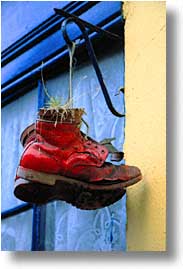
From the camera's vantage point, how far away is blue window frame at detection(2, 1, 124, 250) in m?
1.92

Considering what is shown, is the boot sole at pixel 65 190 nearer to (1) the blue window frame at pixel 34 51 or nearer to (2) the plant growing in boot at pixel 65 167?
(2) the plant growing in boot at pixel 65 167

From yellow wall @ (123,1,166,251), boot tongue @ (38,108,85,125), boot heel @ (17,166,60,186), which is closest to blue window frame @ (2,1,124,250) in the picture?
yellow wall @ (123,1,166,251)

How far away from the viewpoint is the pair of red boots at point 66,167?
1.54 metres

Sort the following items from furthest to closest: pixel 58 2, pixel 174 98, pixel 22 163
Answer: pixel 58 2 < pixel 174 98 < pixel 22 163

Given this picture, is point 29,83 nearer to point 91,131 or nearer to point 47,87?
point 47,87

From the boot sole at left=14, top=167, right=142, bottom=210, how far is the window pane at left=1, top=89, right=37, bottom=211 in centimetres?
41

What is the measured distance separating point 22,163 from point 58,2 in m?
0.60

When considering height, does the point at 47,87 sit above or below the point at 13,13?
below

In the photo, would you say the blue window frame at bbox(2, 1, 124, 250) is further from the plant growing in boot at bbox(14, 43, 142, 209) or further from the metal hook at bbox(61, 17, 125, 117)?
the plant growing in boot at bbox(14, 43, 142, 209)

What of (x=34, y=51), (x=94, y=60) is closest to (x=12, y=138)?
(x=34, y=51)

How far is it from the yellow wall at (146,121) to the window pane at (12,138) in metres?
0.38

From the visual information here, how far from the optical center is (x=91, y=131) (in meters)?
1.86

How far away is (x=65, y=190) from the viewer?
1.58 metres

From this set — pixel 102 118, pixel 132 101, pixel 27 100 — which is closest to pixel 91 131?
pixel 102 118
